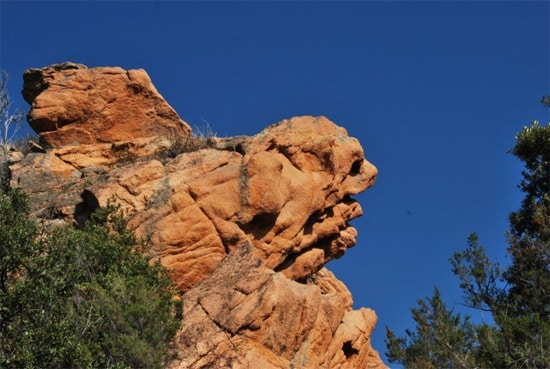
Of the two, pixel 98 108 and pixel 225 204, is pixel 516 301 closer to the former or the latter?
pixel 225 204

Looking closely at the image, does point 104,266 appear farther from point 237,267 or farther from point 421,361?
point 421,361

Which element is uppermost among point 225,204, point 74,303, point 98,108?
point 98,108

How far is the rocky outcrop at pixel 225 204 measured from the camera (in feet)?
81.6

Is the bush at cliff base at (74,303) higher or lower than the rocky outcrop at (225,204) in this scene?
lower

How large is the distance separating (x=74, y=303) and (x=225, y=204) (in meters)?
6.97

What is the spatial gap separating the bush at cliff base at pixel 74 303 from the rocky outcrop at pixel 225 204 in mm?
1695

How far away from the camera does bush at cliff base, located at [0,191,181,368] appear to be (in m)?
20.7

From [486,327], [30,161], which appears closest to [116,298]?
[486,327]

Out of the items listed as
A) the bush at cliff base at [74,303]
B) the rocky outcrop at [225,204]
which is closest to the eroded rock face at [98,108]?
the rocky outcrop at [225,204]

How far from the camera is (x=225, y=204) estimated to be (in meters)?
28.0

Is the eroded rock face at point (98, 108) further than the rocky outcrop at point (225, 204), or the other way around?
the eroded rock face at point (98, 108)

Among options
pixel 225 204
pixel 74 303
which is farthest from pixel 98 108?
pixel 74 303

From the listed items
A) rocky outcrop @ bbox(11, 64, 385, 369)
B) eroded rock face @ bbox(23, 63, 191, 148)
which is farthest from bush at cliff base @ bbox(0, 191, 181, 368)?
eroded rock face @ bbox(23, 63, 191, 148)

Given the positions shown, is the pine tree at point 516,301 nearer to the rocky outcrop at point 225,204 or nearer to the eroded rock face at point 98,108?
the rocky outcrop at point 225,204
